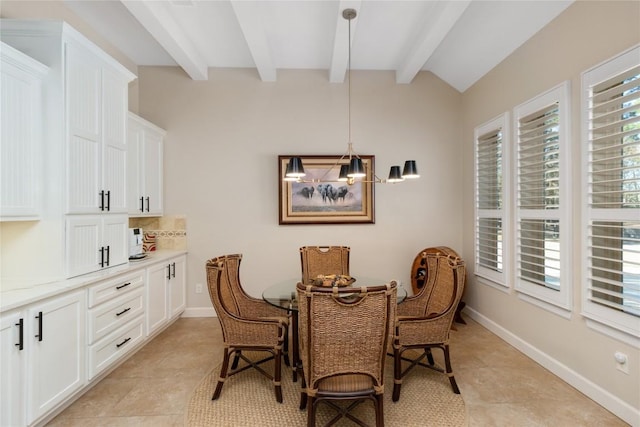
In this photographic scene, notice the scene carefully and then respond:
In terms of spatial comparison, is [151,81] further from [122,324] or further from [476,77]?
[476,77]

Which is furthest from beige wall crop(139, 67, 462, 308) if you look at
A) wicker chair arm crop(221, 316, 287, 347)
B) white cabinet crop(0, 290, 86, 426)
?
white cabinet crop(0, 290, 86, 426)

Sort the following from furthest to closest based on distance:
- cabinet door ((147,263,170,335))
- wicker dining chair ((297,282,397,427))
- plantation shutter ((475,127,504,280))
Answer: plantation shutter ((475,127,504,280)) → cabinet door ((147,263,170,335)) → wicker dining chair ((297,282,397,427))

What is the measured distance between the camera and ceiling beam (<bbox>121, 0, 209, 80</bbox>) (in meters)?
2.61

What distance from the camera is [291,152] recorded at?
13.6 ft

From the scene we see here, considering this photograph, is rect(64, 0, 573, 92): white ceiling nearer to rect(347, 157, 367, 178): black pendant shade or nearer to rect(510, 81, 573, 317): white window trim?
rect(510, 81, 573, 317): white window trim

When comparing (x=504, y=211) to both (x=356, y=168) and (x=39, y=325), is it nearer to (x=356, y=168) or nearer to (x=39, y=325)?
(x=356, y=168)

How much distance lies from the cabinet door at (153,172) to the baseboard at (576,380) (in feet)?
14.0

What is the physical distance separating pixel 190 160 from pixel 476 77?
12.5ft

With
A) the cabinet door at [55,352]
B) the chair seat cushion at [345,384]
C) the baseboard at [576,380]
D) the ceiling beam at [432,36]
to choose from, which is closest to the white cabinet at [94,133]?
the cabinet door at [55,352]

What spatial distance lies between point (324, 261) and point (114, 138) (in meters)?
2.34

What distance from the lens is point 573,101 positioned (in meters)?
2.46

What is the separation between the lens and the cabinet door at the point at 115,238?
267cm

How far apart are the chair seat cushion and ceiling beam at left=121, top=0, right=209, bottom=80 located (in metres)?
3.16

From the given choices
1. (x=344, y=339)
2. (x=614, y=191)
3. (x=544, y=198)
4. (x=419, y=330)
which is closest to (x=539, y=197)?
(x=544, y=198)
